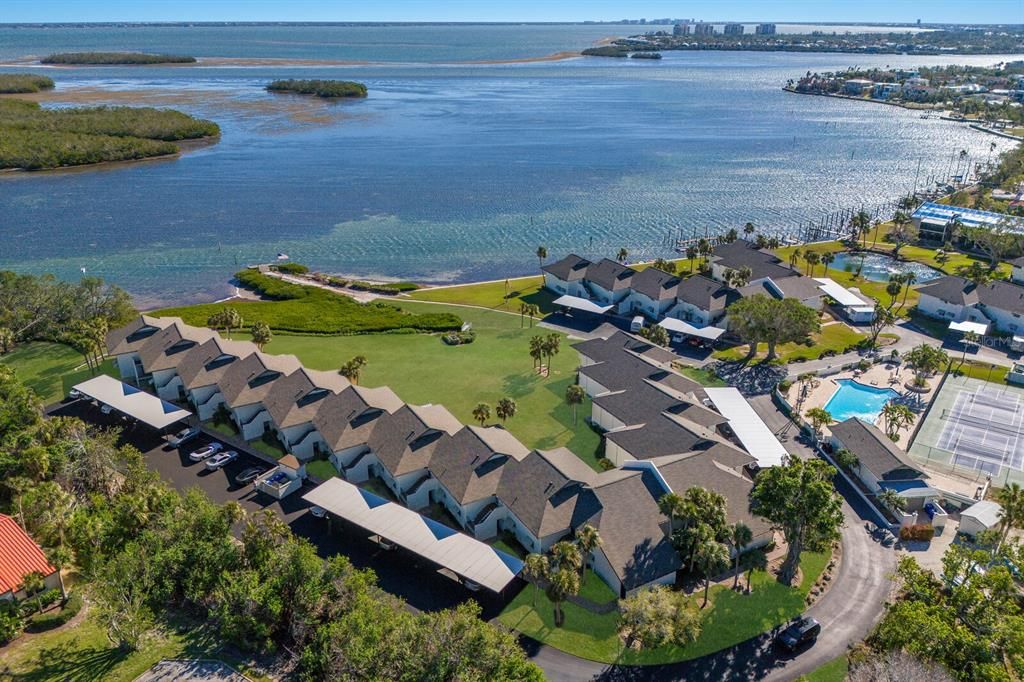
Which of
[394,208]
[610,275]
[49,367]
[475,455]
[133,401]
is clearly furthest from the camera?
[394,208]

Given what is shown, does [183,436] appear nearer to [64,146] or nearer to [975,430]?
[975,430]

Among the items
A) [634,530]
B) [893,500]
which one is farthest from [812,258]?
[634,530]

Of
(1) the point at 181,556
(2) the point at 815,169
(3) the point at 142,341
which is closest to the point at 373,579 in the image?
(1) the point at 181,556

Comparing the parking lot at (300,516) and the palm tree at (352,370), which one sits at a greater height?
the palm tree at (352,370)

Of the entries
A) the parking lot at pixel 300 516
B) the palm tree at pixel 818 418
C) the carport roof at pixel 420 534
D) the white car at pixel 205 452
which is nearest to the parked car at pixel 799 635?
the carport roof at pixel 420 534

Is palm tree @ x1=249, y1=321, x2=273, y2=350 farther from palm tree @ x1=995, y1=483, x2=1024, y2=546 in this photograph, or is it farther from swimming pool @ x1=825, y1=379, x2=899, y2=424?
palm tree @ x1=995, y1=483, x2=1024, y2=546

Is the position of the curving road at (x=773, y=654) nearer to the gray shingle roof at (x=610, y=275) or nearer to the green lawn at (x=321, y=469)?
the green lawn at (x=321, y=469)

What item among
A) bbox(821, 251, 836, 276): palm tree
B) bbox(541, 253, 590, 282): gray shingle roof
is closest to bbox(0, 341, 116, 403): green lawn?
bbox(541, 253, 590, 282): gray shingle roof
